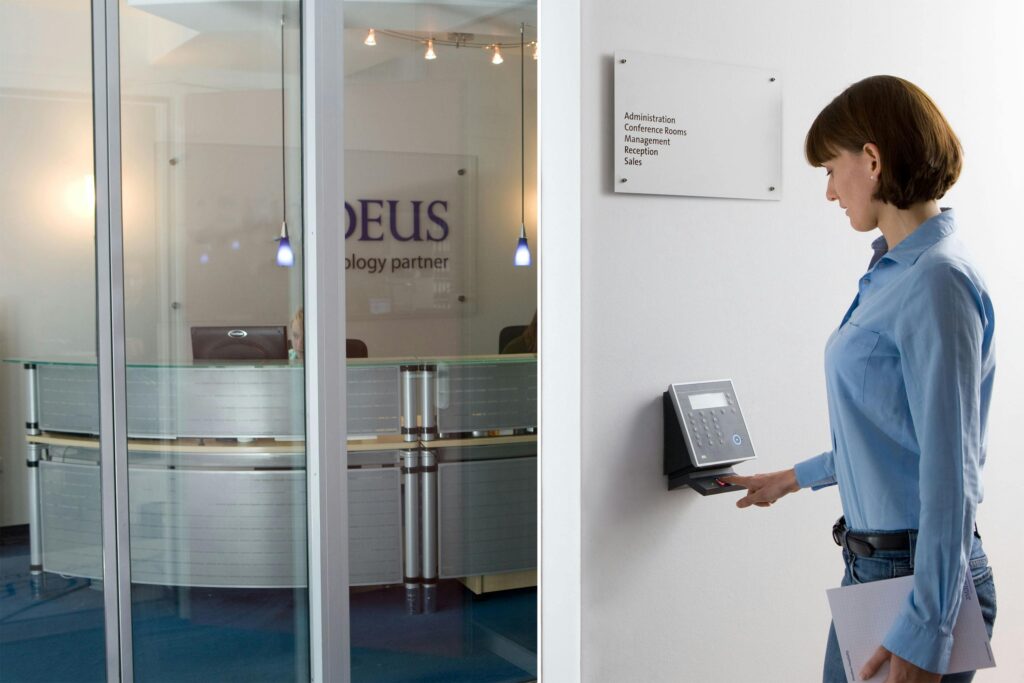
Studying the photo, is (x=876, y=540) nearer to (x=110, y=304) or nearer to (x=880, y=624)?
(x=880, y=624)

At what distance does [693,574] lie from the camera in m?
2.49

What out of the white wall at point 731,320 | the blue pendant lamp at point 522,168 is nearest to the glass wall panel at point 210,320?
the blue pendant lamp at point 522,168

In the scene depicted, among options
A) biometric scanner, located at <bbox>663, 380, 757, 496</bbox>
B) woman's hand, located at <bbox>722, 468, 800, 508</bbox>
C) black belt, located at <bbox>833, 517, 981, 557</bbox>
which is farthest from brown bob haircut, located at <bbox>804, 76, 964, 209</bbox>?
biometric scanner, located at <bbox>663, 380, 757, 496</bbox>

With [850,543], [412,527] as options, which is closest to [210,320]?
[412,527]

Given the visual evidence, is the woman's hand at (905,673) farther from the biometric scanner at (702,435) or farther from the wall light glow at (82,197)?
the wall light glow at (82,197)

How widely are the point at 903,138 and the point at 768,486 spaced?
0.86m

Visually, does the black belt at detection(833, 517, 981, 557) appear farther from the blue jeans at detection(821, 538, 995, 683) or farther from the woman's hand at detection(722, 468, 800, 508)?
the woman's hand at detection(722, 468, 800, 508)

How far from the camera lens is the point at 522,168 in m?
3.64

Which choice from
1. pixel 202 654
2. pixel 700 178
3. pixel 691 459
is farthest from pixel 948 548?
pixel 202 654

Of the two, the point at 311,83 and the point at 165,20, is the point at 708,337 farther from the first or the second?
the point at 165,20

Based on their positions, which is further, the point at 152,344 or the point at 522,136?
the point at 522,136

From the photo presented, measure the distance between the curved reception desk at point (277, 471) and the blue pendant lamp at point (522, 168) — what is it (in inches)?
15.4

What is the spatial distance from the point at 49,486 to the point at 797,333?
242 centimetres

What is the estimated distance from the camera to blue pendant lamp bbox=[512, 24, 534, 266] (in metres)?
3.59
